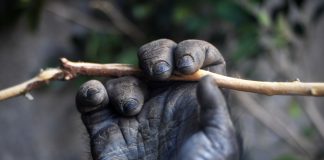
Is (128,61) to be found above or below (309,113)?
above

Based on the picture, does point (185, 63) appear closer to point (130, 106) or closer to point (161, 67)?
point (161, 67)

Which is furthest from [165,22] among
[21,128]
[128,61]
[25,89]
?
[25,89]

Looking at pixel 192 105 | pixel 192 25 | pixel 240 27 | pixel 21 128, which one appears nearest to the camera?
pixel 192 105

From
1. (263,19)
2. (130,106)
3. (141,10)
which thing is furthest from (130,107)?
(141,10)

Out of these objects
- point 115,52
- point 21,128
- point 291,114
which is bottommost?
point 291,114

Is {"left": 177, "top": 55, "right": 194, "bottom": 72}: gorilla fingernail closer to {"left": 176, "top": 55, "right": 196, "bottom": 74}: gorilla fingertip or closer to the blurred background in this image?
{"left": 176, "top": 55, "right": 196, "bottom": 74}: gorilla fingertip

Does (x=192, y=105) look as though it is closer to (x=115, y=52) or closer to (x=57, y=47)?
(x=115, y=52)

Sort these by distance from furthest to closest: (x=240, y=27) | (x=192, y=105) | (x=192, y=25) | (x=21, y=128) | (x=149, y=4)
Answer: (x=21, y=128) → (x=149, y=4) → (x=192, y=25) → (x=240, y=27) → (x=192, y=105)
